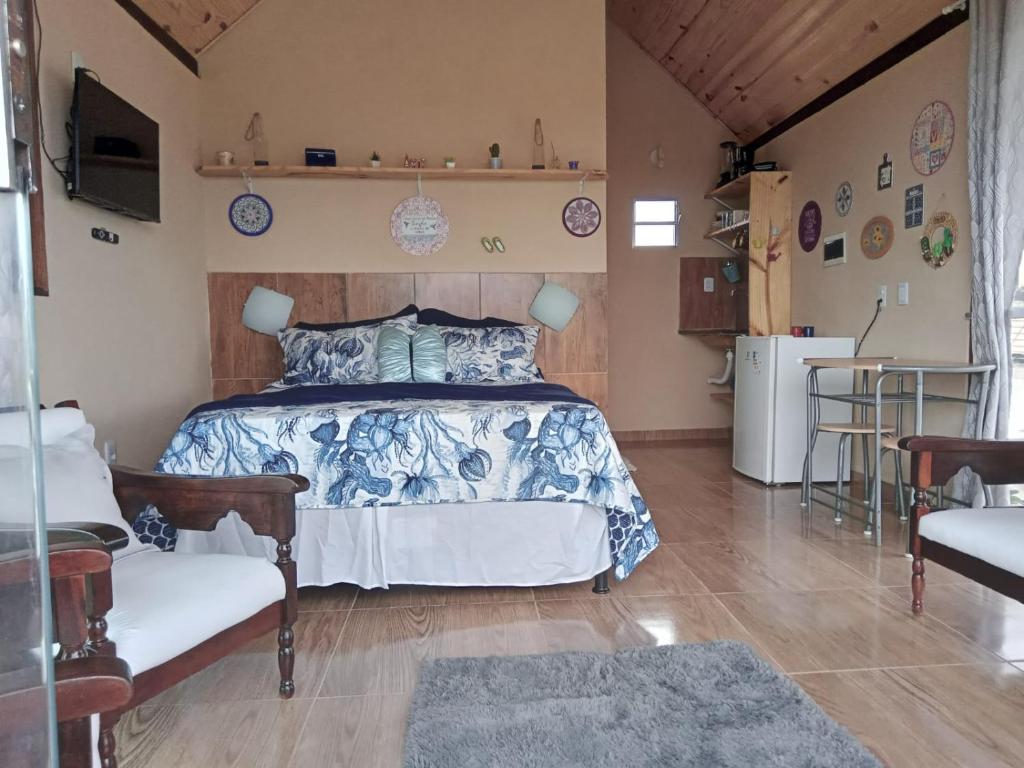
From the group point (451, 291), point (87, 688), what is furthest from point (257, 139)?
point (87, 688)

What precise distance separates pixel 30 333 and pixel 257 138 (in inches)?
170

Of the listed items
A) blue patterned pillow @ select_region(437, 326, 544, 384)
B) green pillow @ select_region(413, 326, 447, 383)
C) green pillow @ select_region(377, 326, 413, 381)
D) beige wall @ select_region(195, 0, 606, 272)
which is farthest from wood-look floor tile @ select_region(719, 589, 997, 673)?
beige wall @ select_region(195, 0, 606, 272)

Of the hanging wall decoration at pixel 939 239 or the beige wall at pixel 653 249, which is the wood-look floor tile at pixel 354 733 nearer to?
the hanging wall decoration at pixel 939 239

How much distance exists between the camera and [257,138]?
4422 millimetres

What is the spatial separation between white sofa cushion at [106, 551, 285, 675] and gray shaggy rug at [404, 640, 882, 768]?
19.9 inches

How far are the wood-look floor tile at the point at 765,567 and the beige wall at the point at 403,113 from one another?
230cm

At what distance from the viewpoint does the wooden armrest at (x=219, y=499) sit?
1831mm

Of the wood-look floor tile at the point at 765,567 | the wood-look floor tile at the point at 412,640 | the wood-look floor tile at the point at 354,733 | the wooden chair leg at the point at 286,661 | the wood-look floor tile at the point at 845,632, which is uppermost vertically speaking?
the wooden chair leg at the point at 286,661

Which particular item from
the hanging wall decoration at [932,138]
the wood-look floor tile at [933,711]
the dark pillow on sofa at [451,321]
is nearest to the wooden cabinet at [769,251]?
the hanging wall decoration at [932,138]

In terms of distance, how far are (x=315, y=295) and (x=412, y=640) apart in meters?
2.90

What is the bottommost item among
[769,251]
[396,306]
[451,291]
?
[396,306]

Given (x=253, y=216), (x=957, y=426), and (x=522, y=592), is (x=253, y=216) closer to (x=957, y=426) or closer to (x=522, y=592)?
(x=522, y=592)

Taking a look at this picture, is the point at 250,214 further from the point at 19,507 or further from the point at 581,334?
the point at 19,507

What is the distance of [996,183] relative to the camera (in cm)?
296
